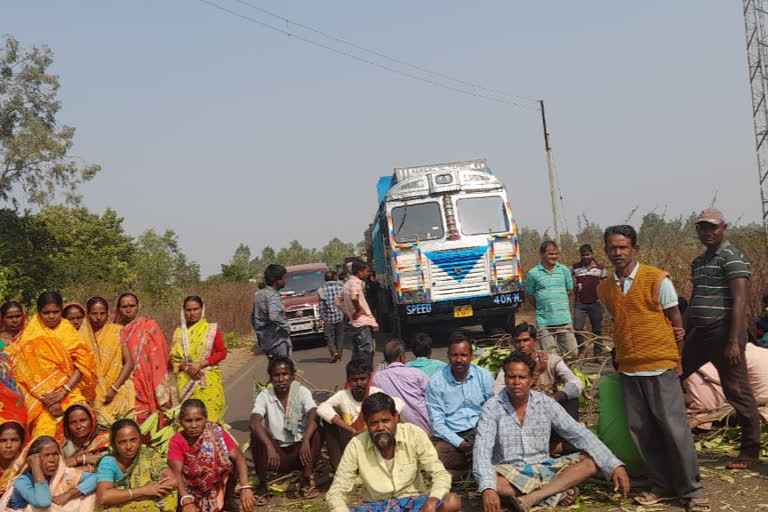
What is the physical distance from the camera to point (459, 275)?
→ 1472cm

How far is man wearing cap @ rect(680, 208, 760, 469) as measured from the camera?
5234 mm

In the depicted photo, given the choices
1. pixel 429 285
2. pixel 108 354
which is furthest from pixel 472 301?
pixel 108 354

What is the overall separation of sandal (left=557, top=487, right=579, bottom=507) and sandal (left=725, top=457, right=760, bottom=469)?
4.04 ft

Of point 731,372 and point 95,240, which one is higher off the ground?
point 95,240

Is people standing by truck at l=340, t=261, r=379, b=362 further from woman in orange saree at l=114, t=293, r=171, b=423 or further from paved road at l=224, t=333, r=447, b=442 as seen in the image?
woman in orange saree at l=114, t=293, r=171, b=423

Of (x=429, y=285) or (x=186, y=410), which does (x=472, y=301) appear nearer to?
(x=429, y=285)

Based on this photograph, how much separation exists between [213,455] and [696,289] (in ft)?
12.0

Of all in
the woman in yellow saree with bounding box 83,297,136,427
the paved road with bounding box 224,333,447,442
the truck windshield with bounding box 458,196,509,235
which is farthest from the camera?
the truck windshield with bounding box 458,196,509,235

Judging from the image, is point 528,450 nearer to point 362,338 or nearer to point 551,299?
point 551,299

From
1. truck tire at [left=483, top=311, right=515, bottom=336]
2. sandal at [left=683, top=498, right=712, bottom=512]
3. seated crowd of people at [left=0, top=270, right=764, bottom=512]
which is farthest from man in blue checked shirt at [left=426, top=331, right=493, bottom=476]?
truck tire at [left=483, top=311, right=515, bottom=336]

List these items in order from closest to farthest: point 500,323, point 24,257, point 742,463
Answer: point 742,463 → point 500,323 → point 24,257

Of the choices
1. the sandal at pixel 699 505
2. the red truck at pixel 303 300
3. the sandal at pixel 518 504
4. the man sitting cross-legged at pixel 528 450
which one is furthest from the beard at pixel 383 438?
the red truck at pixel 303 300

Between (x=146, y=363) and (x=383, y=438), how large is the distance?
3.42m

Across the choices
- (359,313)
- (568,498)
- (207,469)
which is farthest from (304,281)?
(568,498)
